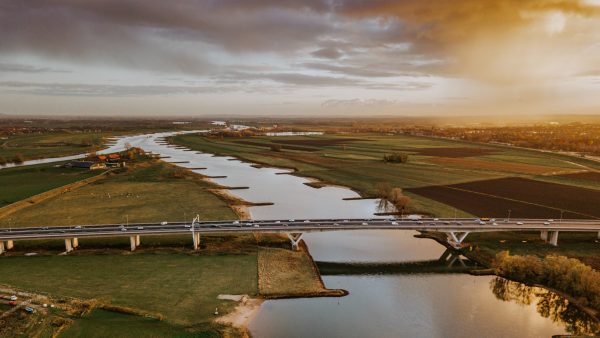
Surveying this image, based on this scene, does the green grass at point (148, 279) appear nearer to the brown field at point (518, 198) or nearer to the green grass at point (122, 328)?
the green grass at point (122, 328)

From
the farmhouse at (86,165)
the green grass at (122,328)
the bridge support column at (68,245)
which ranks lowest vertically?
the green grass at (122,328)

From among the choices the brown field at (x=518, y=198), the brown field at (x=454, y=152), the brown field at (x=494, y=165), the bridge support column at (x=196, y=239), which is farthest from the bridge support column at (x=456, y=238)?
the brown field at (x=454, y=152)

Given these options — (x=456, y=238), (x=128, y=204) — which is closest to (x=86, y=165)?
(x=128, y=204)

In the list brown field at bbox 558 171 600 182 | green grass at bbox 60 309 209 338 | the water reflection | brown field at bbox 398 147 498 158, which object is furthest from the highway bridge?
brown field at bbox 398 147 498 158

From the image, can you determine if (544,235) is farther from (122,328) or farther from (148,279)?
(122,328)

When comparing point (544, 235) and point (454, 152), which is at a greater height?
point (454, 152)

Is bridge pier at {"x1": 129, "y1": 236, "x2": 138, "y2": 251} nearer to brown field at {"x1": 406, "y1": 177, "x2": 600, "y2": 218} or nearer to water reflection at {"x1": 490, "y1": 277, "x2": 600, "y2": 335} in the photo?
water reflection at {"x1": 490, "y1": 277, "x2": 600, "y2": 335}
